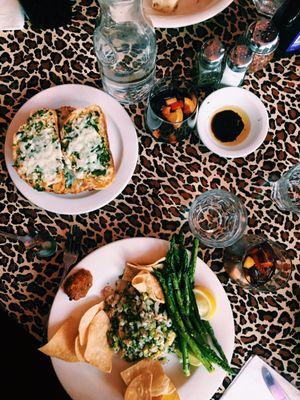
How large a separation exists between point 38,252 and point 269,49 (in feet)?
3.11

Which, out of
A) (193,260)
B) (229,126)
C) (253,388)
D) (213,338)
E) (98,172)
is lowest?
(253,388)

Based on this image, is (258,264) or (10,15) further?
(10,15)

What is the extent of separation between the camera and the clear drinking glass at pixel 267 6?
1577 millimetres

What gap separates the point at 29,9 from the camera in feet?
4.84

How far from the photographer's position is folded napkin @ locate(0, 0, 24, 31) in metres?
1.56

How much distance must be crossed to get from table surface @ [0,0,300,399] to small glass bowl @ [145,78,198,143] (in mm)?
74

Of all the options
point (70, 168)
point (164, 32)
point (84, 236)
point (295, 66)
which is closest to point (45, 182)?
point (70, 168)

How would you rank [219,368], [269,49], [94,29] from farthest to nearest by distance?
[94,29], [269,49], [219,368]

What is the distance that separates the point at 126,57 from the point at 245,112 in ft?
1.41

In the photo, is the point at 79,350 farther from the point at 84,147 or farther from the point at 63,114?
the point at 63,114

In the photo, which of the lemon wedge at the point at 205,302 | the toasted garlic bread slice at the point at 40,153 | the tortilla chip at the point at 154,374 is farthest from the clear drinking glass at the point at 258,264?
the toasted garlic bread slice at the point at 40,153

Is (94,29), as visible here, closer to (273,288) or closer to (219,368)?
(273,288)

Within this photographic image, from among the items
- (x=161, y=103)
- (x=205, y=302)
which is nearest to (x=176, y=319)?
(x=205, y=302)

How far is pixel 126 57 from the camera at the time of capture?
→ 1.53 m
